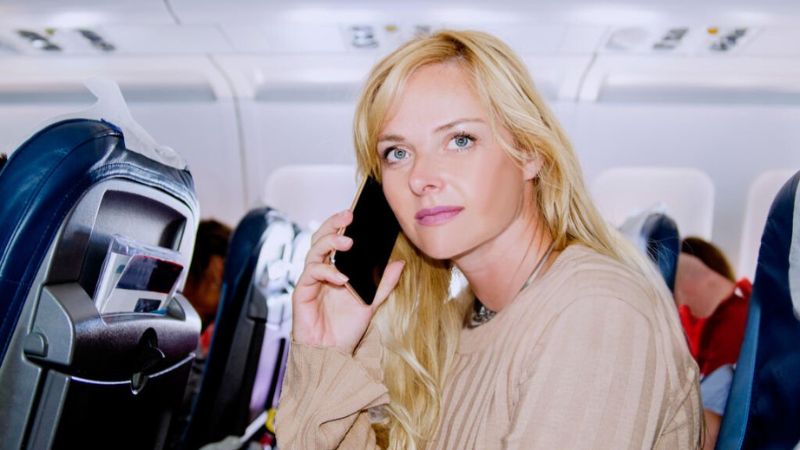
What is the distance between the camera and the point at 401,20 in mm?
3648

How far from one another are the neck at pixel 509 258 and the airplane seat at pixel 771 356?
0.46m

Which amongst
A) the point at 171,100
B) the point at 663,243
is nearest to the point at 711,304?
the point at 663,243

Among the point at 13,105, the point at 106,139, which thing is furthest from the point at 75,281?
the point at 13,105

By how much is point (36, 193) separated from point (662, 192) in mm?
4873

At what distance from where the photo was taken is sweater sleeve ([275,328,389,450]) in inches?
66.7

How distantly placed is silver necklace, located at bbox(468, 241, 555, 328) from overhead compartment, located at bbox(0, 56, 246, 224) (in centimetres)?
315

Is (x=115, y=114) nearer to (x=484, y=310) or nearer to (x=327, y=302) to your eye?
(x=327, y=302)

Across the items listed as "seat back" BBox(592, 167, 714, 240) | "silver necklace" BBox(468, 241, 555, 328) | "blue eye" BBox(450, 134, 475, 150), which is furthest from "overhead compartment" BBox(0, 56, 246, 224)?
"blue eye" BBox(450, 134, 475, 150)

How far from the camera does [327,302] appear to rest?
6.11ft

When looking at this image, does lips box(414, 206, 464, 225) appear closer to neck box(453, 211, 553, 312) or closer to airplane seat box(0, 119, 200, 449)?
neck box(453, 211, 553, 312)

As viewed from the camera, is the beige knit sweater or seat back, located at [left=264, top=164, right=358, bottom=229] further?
seat back, located at [left=264, top=164, right=358, bottom=229]

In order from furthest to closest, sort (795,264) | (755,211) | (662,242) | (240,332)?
(755,211)
(240,332)
(662,242)
(795,264)

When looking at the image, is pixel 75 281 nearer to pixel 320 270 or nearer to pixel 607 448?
pixel 320 270

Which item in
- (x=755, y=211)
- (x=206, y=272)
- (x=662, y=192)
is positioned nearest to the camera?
(x=206, y=272)
